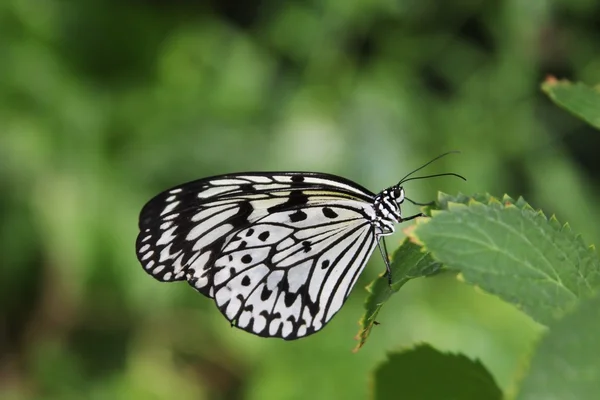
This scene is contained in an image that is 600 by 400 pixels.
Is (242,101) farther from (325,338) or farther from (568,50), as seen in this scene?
(568,50)

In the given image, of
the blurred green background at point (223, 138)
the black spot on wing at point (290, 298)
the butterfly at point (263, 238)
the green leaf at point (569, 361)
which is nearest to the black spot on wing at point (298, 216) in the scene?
the butterfly at point (263, 238)

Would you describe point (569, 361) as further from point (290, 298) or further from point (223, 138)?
point (223, 138)

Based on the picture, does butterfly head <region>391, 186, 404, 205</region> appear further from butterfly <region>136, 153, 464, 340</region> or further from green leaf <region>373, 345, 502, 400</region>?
green leaf <region>373, 345, 502, 400</region>

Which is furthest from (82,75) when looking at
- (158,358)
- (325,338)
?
(325,338)

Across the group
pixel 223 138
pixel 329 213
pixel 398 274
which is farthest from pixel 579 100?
pixel 223 138

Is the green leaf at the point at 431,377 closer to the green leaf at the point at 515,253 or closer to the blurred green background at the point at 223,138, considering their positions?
the green leaf at the point at 515,253

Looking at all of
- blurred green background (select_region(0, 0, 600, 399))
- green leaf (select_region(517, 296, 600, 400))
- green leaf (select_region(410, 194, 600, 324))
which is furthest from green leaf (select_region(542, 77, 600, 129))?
blurred green background (select_region(0, 0, 600, 399))
